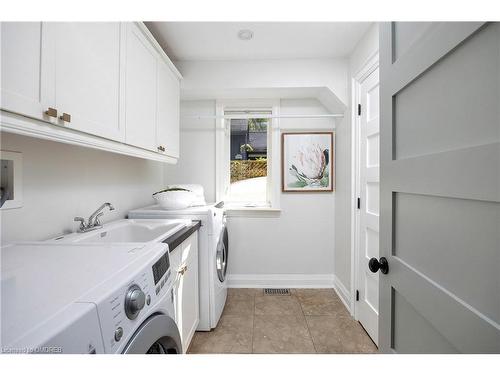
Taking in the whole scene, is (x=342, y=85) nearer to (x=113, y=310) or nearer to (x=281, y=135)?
(x=281, y=135)

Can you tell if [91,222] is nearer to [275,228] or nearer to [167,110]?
[167,110]

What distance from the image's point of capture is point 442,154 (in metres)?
0.59

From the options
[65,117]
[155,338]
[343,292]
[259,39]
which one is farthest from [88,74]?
[343,292]

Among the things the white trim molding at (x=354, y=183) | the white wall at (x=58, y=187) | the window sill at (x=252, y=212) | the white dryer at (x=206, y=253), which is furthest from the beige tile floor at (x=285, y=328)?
the white wall at (x=58, y=187)

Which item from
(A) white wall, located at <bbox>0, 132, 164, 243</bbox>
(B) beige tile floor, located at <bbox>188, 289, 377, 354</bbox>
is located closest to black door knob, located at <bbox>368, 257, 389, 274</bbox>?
(B) beige tile floor, located at <bbox>188, 289, 377, 354</bbox>

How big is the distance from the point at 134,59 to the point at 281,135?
1685 mm

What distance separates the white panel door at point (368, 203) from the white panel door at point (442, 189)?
3.33 feet

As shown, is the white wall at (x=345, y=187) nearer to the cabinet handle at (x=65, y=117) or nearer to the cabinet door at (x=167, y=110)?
the cabinet door at (x=167, y=110)

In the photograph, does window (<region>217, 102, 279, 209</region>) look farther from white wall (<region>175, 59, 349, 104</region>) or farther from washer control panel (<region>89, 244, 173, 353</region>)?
washer control panel (<region>89, 244, 173, 353</region>)

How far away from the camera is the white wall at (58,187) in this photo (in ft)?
3.52

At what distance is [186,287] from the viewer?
1567mm

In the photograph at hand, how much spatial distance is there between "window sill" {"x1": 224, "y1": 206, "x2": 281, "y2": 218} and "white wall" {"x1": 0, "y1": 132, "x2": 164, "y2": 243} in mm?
1160

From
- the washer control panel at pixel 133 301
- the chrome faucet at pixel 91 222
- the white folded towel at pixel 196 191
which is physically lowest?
the washer control panel at pixel 133 301

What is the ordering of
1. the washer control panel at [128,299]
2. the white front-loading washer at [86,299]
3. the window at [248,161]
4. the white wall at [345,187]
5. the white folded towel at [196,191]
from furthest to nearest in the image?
the window at [248,161], the white folded towel at [196,191], the white wall at [345,187], the washer control panel at [128,299], the white front-loading washer at [86,299]
